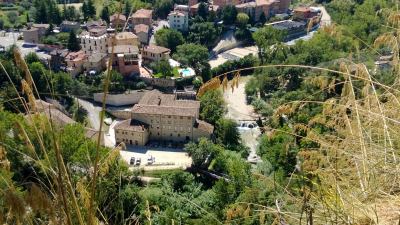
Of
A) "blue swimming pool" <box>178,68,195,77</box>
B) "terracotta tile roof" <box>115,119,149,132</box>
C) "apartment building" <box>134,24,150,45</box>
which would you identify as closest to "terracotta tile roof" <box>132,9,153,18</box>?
"apartment building" <box>134,24,150,45</box>

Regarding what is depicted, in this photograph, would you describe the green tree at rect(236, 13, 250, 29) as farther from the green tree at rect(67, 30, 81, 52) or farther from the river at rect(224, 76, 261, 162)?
the green tree at rect(67, 30, 81, 52)

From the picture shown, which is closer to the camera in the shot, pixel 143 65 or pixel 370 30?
pixel 143 65

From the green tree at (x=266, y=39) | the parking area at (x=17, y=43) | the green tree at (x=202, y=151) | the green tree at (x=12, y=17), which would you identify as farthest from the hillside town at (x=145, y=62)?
the green tree at (x=266, y=39)

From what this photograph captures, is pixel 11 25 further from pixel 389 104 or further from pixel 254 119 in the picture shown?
pixel 389 104

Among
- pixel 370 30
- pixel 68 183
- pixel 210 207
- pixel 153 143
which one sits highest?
pixel 68 183

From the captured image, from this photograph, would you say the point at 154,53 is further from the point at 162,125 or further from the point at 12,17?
the point at 12,17

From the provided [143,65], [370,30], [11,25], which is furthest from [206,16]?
[11,25]
